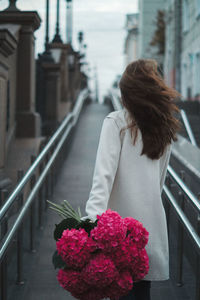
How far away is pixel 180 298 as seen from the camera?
3787 millimetres

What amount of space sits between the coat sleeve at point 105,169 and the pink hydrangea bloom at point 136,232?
0.16 metres

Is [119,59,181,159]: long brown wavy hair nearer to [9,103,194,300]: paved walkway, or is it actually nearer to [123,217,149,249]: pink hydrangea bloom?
[123,217,149,249]: pink hydrangea bloom

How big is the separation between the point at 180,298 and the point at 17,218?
58.3 inches

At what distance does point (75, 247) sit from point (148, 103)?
74 cm

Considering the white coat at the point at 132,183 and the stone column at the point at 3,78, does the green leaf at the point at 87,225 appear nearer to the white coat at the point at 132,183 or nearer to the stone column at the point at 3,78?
the white coat at the point at 132,183

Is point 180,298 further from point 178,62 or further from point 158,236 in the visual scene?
point 178,62

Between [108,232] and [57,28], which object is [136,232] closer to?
[108,232]

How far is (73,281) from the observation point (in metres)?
1.97

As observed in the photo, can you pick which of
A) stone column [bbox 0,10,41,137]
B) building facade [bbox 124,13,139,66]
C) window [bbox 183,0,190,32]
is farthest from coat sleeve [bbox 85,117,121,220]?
building facade [bbox 124,13,139,66]

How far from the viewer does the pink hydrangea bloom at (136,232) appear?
6.65 feet

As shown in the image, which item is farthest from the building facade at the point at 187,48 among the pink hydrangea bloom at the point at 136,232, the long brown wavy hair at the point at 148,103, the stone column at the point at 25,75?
the pink hydrangea bloom at the point at 136,232

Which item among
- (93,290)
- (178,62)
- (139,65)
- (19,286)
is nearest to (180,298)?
(19,286)

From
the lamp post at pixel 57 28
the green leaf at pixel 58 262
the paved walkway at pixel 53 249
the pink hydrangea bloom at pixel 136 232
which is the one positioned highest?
the lamp post at pixel 57 28

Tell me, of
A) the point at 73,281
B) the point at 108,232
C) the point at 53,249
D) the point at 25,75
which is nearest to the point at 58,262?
the point at 73,281
